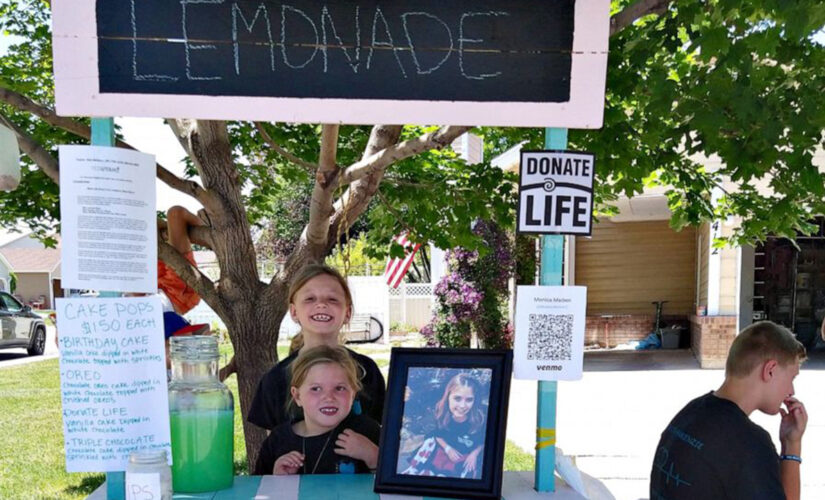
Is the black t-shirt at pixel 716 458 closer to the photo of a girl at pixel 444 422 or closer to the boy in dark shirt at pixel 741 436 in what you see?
the boy in dark shirt at pixel 741 436

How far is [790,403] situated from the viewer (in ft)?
9.12

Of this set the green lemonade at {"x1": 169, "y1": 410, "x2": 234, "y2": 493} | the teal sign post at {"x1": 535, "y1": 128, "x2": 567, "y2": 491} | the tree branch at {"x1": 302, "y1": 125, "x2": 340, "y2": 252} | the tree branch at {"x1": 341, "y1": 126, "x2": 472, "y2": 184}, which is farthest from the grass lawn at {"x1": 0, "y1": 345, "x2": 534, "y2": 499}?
the green lemonade at {"x1": 169, "y1": 410, "x2": 234, "y2": 493}

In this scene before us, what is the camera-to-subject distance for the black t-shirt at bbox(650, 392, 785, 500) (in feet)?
7.93

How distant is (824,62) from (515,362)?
212 centimetres

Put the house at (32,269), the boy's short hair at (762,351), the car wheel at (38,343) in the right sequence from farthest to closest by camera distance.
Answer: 1. the house at (32,269)
2. the car wheel at (38,343)
3. the boy's short hair at (762,351)

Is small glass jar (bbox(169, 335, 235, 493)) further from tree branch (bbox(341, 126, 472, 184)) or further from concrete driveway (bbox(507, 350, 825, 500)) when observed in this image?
concrete driveway (bbox(507, 350, 825, 500))

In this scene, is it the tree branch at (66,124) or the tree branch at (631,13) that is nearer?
the tree branch at (631,13)

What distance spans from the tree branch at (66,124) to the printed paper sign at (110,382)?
186 cm

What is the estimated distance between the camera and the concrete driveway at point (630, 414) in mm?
6570

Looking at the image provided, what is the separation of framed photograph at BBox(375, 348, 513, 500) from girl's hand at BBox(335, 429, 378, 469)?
21 cm

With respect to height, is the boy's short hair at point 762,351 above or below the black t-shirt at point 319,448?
above

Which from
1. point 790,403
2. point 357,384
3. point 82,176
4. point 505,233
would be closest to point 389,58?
point 82,176

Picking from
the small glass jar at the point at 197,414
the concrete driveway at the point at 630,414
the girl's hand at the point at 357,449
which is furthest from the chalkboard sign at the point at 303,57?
the concrete driveway at the point at 630,414

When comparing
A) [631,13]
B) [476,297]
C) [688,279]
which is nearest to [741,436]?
[631,13]
